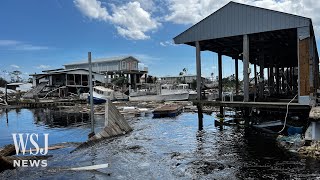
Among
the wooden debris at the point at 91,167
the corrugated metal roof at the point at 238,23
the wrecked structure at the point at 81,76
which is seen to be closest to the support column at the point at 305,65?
the corrugated metal roof at the point at 238,23

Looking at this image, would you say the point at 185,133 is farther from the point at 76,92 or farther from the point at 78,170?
the point at 76,92

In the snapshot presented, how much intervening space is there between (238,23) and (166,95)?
46.6 meters

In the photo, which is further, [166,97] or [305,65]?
[166,97]

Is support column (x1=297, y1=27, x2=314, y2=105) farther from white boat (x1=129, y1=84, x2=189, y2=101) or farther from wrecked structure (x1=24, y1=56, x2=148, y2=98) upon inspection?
wrecked structure (x1=24, y1=56, x2=148, y2=98)

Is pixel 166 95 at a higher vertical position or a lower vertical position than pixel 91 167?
higher

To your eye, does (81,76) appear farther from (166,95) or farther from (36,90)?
(166,95)

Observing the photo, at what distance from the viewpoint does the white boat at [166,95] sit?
65.8 m

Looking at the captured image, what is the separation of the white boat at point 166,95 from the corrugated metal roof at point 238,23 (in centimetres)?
4307

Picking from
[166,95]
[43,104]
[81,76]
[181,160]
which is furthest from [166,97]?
[181,160]

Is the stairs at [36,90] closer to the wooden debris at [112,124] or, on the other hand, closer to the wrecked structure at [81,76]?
the wrecked structure at [81,76]

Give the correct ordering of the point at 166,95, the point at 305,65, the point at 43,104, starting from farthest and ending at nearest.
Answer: the point at 166,95 → the point at 43,104 → the point at 305,65

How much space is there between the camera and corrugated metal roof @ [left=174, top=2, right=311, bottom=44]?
59.4 ft

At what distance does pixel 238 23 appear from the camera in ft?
65.7

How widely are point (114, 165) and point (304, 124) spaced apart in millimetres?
11944
